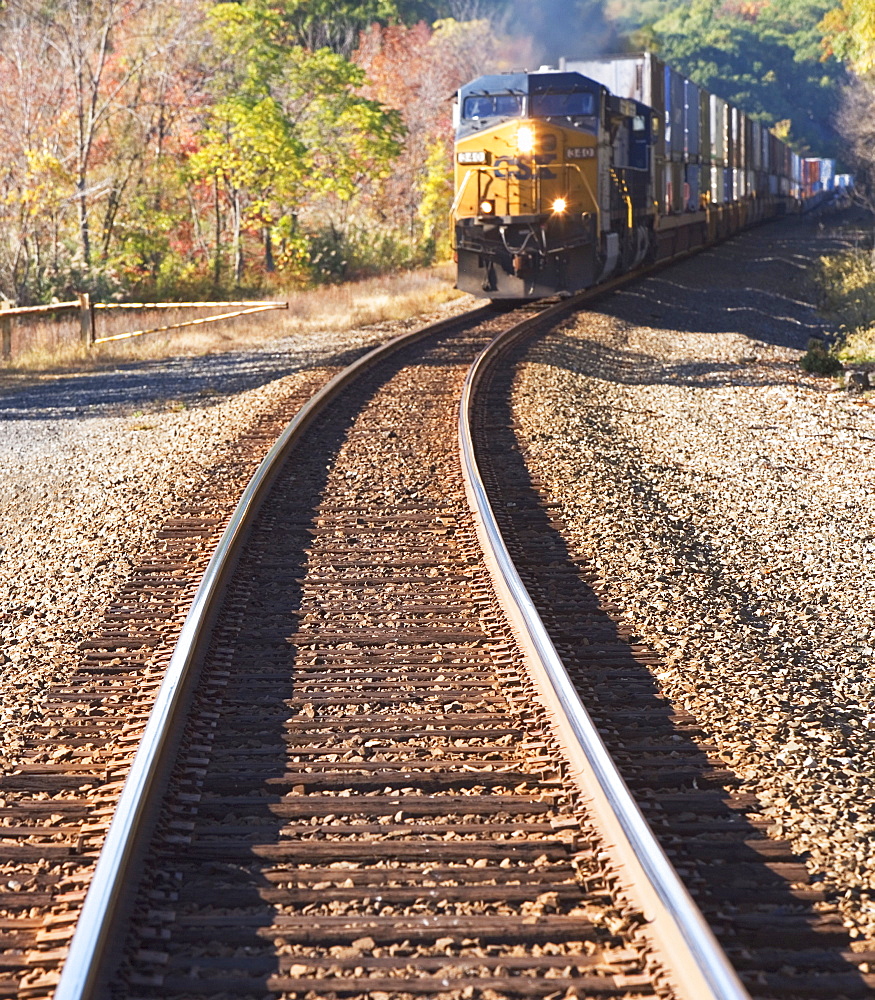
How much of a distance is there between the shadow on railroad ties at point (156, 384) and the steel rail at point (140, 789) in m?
5.29

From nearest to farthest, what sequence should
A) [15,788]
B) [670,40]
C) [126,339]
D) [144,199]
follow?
[15,788] → [126,339] → [144,199] → [670,40]

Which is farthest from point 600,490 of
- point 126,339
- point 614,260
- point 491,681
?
point 614,260

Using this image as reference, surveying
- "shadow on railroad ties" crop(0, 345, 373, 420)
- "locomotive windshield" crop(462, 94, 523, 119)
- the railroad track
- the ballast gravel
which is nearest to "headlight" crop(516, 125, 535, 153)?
"locomotive windshield" crop(462, 94, 523, 119)

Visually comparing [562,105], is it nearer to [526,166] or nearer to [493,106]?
[526,166]

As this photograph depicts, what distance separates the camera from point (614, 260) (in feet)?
68.1

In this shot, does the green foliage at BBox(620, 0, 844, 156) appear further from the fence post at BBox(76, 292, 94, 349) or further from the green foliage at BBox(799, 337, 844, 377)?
the green foliage at BBox(799, 337, 844, 377)

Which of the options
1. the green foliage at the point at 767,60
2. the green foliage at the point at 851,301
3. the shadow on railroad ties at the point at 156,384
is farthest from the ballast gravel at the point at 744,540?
the green foliage at the point at 767,60

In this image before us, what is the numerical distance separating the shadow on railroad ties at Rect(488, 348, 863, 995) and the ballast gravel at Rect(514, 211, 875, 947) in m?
0.10

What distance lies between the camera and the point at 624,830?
326cm

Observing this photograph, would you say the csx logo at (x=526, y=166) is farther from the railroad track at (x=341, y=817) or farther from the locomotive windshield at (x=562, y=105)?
the railroad track at (x=341, y=817)

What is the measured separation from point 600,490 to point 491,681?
3.34m

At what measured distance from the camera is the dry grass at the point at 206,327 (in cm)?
1639

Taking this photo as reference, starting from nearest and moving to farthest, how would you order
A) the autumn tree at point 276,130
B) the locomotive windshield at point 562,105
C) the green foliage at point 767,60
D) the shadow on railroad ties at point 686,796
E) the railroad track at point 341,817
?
the railroad track at point 341,817 → the shadow on railroad ties at point 686,796 → the locomotive windshield at point 562,105 → the autumn tree at point 276,130 → the green foliage at point 767,60

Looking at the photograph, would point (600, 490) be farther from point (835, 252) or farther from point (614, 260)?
point (835, 252)
